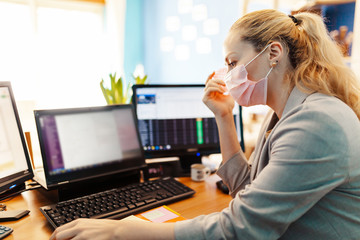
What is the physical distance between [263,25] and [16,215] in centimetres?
97

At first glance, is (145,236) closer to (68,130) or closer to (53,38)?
(68,130)

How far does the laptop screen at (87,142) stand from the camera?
39.8 inches

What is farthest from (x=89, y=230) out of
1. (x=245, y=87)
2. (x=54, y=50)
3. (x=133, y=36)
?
(x=133, y=36)

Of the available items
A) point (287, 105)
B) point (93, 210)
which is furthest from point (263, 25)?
point (93, 210)

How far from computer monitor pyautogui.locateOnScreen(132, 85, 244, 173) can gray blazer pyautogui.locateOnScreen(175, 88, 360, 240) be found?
75 centimetres

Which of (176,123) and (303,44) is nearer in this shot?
(303,44)

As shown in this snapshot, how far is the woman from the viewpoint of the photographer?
23.4 inches

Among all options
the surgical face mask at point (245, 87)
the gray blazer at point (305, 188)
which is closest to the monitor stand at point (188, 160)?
the surgical face mask at point (245, 87)

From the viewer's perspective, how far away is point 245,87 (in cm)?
93

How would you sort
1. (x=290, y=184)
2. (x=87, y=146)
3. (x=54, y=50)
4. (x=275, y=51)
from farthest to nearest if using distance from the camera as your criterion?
(x=54, y=50)
(x=87, y=146)
(x=275, y=51)
(x=290, y=184)

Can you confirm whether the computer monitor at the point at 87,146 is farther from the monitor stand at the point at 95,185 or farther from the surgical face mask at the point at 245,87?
the surgical face mask at the point at 245,87

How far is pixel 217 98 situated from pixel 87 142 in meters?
0.55

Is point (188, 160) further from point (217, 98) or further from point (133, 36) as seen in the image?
point (133, 36)

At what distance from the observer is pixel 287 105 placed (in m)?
0.80
